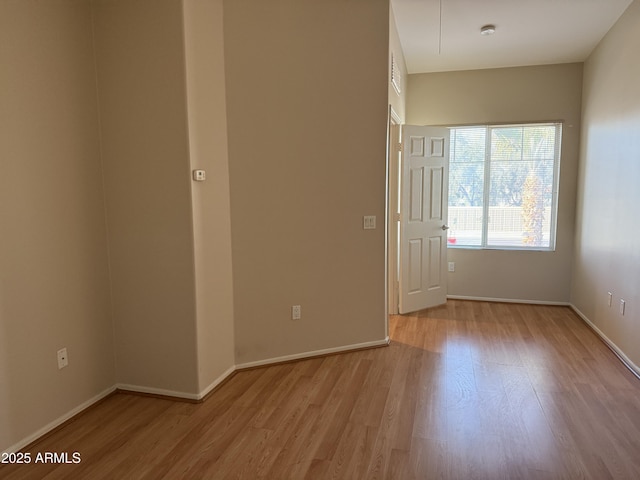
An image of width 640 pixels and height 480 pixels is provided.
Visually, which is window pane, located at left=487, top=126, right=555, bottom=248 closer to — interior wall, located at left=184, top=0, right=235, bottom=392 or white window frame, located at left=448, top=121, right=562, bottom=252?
white window frame, located at left=448, top=121, right=562, bottom=252

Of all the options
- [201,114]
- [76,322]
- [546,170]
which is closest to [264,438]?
[76,322]

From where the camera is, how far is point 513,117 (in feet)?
15.6

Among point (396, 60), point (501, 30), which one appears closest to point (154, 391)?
point (396, 60)

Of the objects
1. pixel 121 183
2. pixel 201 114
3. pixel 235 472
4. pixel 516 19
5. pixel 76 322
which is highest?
pixel 516 19

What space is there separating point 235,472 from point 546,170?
462 cm

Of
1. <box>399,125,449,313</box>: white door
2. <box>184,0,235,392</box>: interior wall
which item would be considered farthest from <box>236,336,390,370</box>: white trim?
<box>399,125,449,313</box>: white door

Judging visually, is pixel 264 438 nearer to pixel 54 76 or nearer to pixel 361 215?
pixel 361 215

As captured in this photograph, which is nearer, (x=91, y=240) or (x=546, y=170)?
(x=91, y=240)

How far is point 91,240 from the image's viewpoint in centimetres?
257

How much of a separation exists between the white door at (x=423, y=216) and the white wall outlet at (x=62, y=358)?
313 cm

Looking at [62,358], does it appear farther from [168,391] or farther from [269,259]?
[269,259]

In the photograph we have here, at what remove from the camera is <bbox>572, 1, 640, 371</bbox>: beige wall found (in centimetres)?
314

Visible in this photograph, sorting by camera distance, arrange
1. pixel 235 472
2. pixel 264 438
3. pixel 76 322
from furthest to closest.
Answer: pixel 76 322, pixel 264 438, pixel 235 472

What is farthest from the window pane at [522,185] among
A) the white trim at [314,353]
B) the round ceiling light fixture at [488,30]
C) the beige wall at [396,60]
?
the white trim at [314,353]
